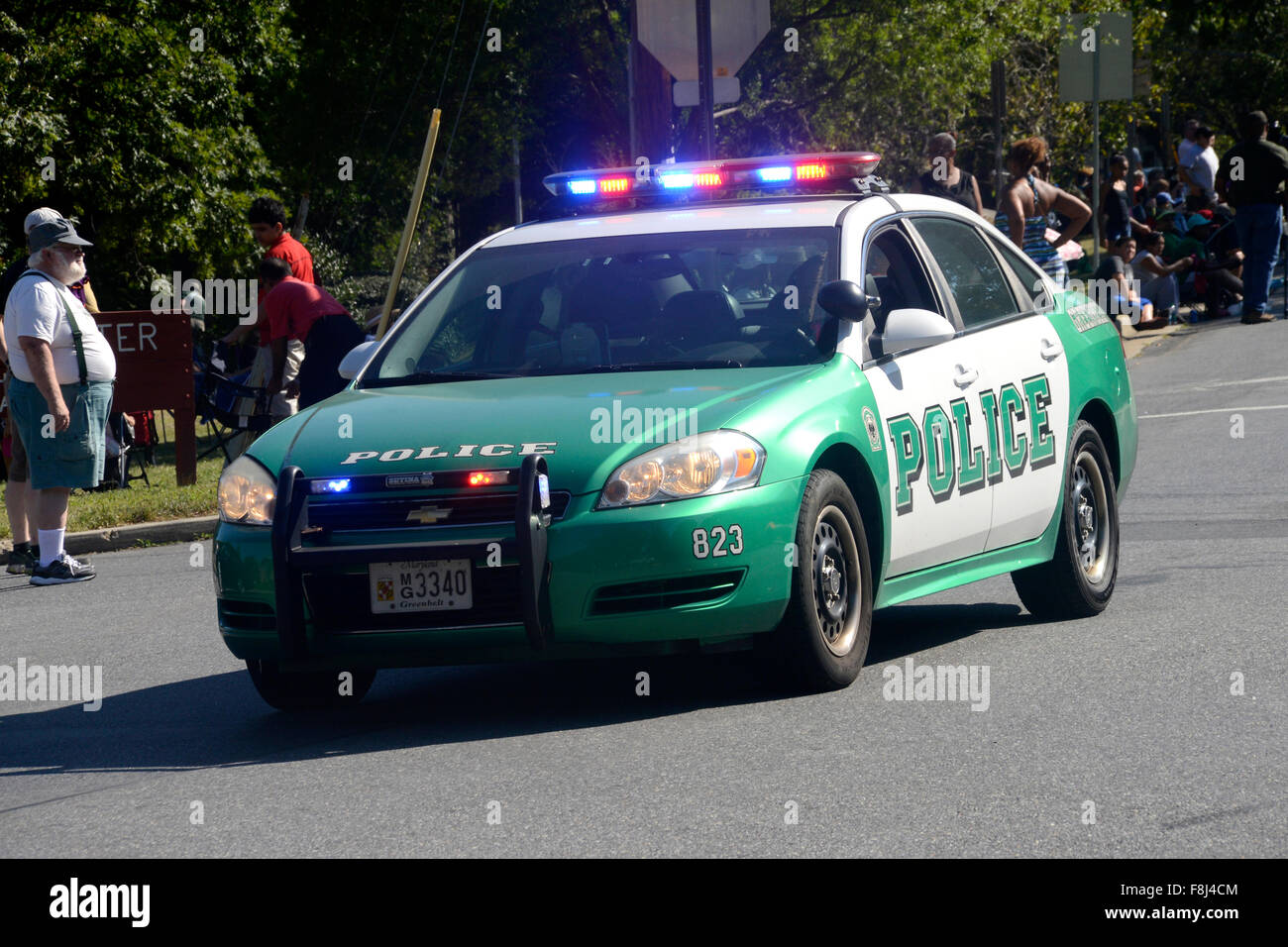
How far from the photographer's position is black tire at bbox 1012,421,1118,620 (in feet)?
27.1

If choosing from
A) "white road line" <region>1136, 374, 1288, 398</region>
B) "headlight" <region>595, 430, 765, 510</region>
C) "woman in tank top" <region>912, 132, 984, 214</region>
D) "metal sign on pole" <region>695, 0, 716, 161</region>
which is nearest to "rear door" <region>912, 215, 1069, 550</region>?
"headlight" <region>595, 430, 765, 510</region>

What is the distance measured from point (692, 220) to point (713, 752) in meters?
2.51

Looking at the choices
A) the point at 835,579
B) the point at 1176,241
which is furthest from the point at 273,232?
the point at 1176,241

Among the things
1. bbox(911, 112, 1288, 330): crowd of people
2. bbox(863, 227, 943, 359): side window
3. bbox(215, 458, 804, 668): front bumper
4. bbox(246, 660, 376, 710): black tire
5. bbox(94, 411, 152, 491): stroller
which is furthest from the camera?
bbox(911, 112, 1288, 330): crowd of people

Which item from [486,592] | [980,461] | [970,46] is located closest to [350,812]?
[486,592]

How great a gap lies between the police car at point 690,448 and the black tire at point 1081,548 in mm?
16

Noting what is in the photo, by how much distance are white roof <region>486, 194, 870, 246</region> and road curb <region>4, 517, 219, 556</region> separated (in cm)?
605

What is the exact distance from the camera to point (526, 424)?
6453 millimetres

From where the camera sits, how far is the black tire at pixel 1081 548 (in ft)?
27.1

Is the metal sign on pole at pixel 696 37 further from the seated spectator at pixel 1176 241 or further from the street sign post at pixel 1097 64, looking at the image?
the seated spectator at pixel 1176 241

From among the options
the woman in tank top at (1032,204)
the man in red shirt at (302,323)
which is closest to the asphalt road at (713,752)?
the man in red shirt at (302,323)

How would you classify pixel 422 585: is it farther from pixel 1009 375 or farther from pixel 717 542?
pixel 1009 375

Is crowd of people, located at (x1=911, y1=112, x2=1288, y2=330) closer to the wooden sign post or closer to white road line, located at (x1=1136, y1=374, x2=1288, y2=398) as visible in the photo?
white road line, located at (x1=1136, y1=374, x2=1288, y2=398)
